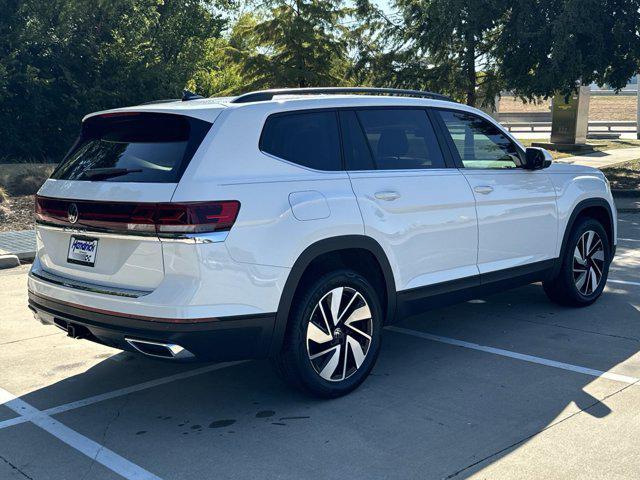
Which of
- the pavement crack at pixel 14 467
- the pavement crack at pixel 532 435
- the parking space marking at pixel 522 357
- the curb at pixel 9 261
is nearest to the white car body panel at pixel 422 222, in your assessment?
the parking space marking at pixel 522 357

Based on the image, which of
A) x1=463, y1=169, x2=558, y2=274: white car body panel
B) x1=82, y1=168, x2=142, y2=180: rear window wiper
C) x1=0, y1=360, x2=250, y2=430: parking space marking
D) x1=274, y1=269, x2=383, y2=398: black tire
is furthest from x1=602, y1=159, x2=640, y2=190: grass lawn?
x1=82, y1=168, x2=142, y2=180: rear window wiper

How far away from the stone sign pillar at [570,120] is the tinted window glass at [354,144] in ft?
76.2

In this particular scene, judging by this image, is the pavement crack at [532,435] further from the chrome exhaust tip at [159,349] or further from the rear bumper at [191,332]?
the chrome exhaust tip at [159,349]

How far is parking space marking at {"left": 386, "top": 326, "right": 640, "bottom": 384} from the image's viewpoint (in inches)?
202

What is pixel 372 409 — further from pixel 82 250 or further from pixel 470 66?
pixel 470 66

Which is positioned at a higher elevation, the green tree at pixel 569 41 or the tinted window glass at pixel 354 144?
the green tree at pixel 569 41

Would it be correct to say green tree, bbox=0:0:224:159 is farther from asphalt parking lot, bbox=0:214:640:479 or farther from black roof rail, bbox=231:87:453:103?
black roof rail, bbox=231:87:453:103

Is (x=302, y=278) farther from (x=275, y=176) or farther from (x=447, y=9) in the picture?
(x=447, y=9)

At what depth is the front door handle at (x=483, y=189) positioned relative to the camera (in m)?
5.69

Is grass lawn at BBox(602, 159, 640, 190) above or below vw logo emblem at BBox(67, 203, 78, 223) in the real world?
below

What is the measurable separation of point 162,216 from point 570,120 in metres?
24.9

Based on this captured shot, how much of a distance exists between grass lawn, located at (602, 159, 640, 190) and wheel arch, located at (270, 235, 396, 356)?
1246cm

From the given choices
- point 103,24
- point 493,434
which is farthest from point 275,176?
point 103,24

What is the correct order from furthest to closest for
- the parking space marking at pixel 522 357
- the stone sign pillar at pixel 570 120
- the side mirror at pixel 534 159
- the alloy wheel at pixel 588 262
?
the stone sign pillar at pixel 570 120 → the alloy wheel at pixel 588 262 → the side mirror at pixel 534 159 → the parking space marking at pixel 522 357
